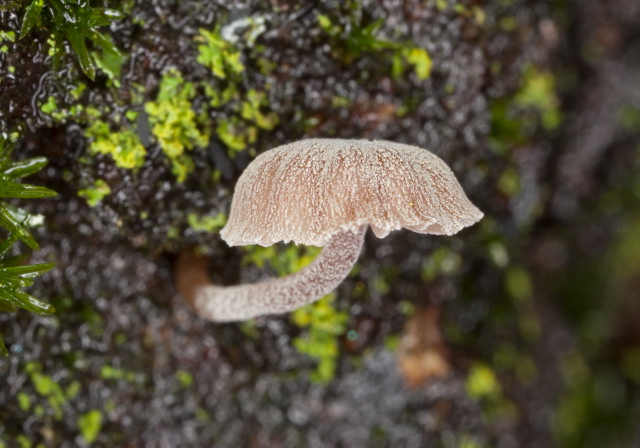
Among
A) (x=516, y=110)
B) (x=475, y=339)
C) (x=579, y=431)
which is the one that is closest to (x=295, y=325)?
(x=475, y=339)

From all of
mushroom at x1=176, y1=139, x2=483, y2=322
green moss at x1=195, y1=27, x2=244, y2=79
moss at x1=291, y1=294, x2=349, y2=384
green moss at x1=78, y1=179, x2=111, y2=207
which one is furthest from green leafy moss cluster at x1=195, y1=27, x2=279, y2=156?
moss at x1=291, y1=294, x2=349, y2=384

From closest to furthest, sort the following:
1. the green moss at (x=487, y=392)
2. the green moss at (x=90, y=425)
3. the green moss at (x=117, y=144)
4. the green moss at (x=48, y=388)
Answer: the green moss at (x=117, y=144) → the green moss at (x=48, y=388) → the green moss at (x=90, y=425) → the green moss at (x=487, y=392)

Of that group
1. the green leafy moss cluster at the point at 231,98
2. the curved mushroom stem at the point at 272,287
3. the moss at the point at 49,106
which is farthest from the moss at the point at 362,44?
the moss at the point at 49,106

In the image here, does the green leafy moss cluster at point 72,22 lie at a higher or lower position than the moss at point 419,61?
higher

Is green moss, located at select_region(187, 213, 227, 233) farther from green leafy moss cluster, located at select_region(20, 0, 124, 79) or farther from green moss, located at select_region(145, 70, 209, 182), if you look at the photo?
green leafy moss cluster, located at select_region(20, 0, 124, 79)

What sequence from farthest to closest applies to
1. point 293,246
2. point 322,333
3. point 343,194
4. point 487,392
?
Result: point 487,392 < point 322,333 < point 293,246 < point 343,194

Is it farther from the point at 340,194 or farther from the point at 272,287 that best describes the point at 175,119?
the point at 340,194

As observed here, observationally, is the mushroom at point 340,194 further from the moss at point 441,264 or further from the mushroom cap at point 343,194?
the moss at point 441,264

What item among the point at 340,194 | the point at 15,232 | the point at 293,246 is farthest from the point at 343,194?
the point at 15,232
